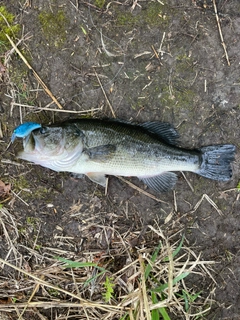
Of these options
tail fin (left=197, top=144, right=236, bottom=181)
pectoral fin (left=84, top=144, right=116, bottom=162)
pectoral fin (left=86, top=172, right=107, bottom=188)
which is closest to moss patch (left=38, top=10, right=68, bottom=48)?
pectoral fin (left=84, top=144, right=116, bottom=162)

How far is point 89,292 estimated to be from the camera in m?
4.27

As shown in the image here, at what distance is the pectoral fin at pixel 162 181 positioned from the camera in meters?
4.09

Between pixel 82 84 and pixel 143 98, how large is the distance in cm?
75

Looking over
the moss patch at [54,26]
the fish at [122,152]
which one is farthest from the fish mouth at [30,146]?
the moss patch at [54,26]

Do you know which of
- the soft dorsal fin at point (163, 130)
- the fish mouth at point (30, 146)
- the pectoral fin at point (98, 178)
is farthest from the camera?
the soft dorsal fin at point (163, 130)

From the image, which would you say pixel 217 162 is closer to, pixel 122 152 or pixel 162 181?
pixel 162 181

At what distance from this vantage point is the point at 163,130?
162 inches

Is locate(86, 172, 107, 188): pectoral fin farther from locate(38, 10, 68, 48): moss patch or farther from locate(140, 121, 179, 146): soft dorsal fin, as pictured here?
locate(38, 10, 68, 48): moss patch

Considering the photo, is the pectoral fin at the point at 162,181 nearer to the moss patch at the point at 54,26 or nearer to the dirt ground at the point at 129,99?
the dirt ground at the point at 129,99

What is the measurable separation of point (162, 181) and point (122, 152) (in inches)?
24.4

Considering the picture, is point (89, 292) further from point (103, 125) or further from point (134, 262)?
point (103, 125)

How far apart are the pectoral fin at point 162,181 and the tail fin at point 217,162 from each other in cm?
32

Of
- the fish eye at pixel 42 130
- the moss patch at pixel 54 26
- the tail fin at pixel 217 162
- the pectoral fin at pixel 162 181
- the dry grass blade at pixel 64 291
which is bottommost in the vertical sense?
the dry grass blade at pixel 64 291

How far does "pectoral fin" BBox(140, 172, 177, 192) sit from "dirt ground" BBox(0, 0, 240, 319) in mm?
176
